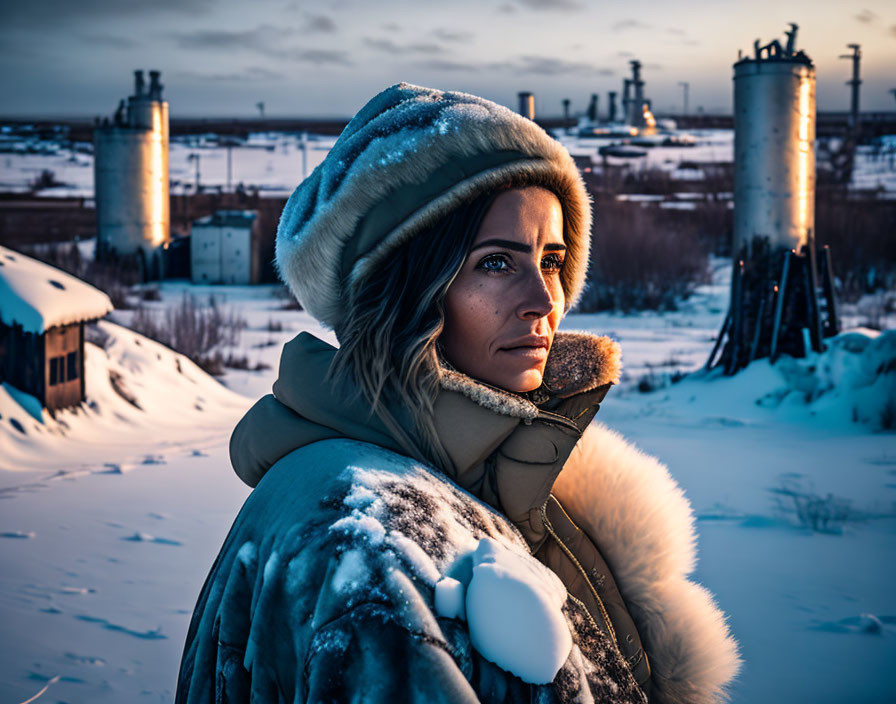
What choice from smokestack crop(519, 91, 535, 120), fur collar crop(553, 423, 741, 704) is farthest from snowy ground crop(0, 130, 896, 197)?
fur collar crop(553, 423, 741, 704)

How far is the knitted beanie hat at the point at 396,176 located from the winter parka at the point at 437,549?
145 millimetres

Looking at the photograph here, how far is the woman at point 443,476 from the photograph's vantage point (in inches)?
41.1

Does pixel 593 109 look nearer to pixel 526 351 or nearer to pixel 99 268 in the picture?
pixel 99 268

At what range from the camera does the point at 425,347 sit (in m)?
1.33

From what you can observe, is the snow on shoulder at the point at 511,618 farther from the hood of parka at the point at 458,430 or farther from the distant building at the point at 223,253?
the distant building at the point at 223,253

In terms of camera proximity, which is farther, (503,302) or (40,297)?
(40,297)

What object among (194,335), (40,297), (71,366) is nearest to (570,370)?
(40,297)

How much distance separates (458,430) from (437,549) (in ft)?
0.77

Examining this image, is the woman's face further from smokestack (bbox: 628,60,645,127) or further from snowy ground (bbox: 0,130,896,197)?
smokestack (bbox: 628,60,645,127)

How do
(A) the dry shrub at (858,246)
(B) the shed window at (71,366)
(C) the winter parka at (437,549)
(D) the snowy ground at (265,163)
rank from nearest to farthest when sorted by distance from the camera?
1. (C) the winter parka at (437,549)
2. (B) the shed window at (71,366)
3. (A) the dry shrub at (858,246)
4. (D) the snowy ground at (265,163)

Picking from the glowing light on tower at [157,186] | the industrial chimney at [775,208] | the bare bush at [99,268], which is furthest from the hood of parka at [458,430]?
the glowing light on tower at [157,186]

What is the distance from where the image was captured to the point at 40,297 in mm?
6047

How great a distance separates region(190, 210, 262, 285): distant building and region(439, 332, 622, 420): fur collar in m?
16.5

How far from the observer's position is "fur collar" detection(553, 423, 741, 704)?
1.53 m
